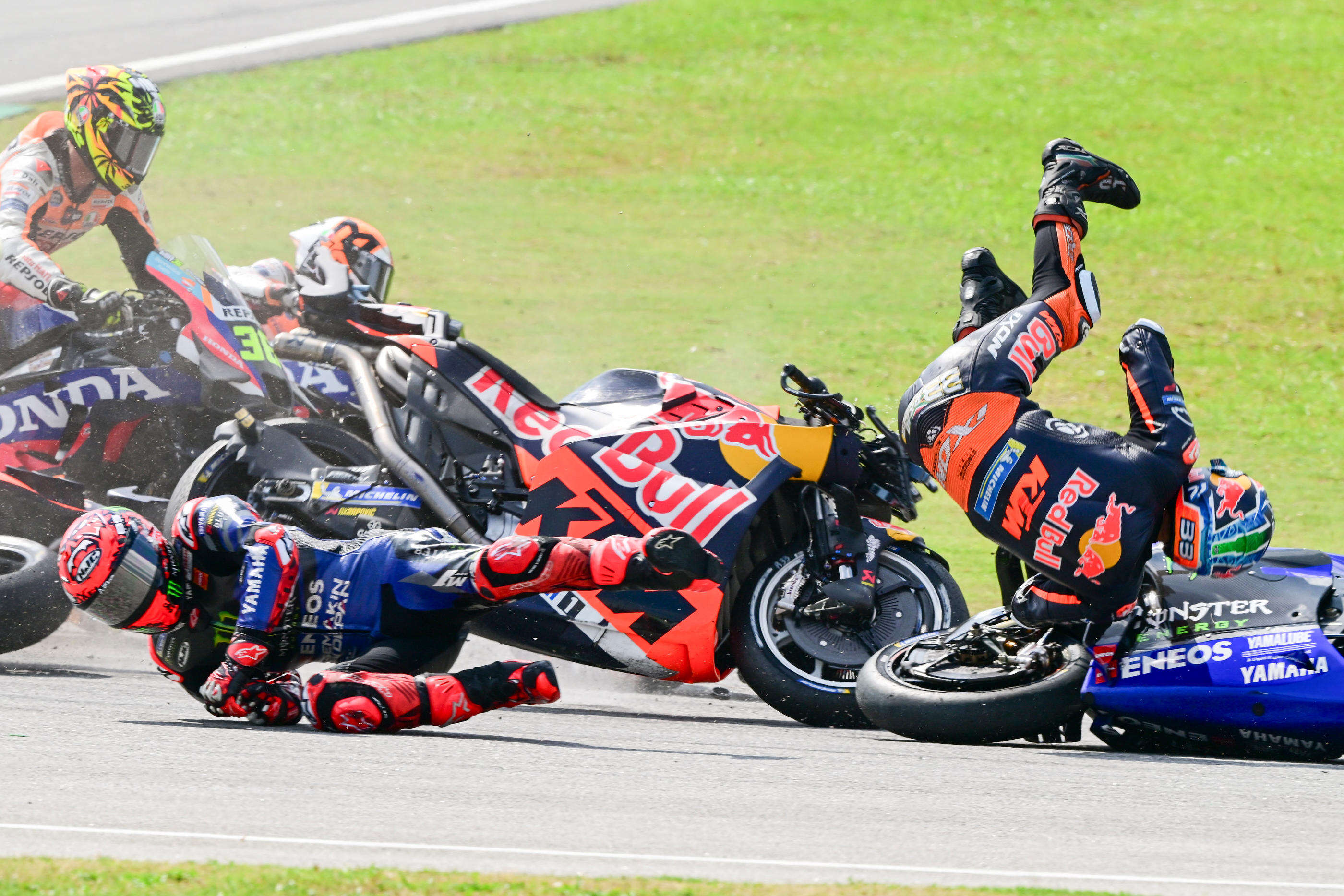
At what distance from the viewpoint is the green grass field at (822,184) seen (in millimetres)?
16422

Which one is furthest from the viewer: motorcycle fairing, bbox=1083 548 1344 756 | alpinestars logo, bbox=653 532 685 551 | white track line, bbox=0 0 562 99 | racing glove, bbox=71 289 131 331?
white track line, bbox=0 0 562 99

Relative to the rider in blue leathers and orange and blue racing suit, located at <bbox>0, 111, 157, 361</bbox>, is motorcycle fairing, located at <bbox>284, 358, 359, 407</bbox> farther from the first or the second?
the rider in blue leathers

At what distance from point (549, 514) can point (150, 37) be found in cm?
1947

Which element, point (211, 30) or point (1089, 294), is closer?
point (1089, 294)

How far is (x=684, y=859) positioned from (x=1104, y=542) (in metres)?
2.54

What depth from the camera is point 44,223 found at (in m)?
9.49

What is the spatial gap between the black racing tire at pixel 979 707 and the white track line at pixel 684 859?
2050mm

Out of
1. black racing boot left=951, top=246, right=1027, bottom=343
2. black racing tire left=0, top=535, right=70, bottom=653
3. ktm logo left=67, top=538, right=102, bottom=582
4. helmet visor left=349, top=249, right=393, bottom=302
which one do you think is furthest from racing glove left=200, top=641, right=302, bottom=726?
helmet visor left=349, top=249, right=393, bottom=302

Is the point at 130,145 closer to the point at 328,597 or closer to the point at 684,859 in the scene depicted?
the point at 328,597

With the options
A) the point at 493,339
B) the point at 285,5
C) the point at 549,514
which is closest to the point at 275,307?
the point at 549,514

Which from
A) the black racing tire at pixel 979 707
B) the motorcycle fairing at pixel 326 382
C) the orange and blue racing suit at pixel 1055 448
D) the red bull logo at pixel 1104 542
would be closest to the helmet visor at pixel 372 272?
the motorcycle fairing at pixel 326 382

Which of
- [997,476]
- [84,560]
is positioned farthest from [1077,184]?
[84,560]

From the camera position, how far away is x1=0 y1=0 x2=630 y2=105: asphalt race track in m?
22.2

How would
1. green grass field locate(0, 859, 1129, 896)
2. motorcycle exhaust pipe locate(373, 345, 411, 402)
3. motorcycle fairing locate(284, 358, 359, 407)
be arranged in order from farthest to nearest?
motorcycle fairing locate(284, 358, 359, 407) < motorcycle exhaust pipe locate(373, 345, 411, 402) < green grass field locate(0, 859, 1129, 896)
